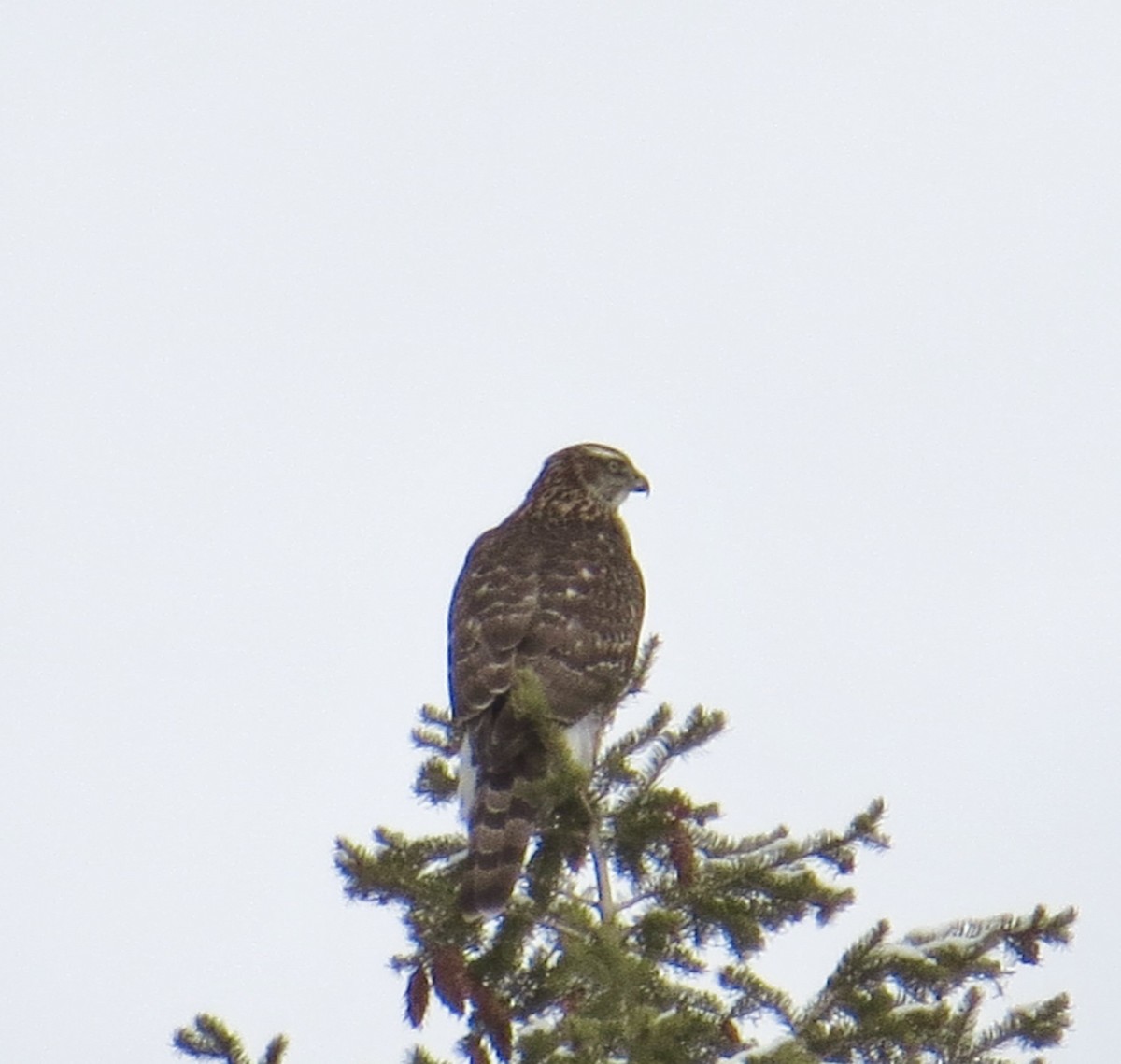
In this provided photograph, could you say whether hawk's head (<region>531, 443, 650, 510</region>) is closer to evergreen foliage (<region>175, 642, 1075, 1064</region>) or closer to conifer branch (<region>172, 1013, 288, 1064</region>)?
evergreen foliage (<region>175, 642, 1075, 1064</region>)

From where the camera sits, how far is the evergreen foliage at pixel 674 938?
5672mm

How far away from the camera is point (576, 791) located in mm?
6500

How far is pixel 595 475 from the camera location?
417 inches

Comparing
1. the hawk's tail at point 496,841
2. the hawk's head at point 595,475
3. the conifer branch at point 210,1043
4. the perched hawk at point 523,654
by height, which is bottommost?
the conifer branch at point 210,1043

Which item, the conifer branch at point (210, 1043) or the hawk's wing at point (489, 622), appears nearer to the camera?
the conifer branch at point (210, 1043)

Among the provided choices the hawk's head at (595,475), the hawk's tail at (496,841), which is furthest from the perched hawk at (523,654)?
the hawk's head at (595,475)

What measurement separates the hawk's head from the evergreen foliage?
143 inches

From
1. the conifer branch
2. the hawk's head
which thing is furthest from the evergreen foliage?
the hawk's head

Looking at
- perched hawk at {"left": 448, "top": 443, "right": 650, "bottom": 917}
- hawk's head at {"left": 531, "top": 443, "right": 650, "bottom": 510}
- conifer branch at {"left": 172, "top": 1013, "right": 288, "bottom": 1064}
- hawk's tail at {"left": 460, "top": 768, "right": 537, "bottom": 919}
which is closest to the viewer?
conifer branch at {"left": 172, "top": 1013, "right": 288, "bottom": 1064}

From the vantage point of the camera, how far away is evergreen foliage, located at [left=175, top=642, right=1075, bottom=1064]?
18.6 ft

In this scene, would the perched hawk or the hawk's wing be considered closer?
the perched hawk

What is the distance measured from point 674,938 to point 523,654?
2256 millimetres

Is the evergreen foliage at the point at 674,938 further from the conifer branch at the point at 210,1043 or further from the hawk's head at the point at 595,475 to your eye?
the hawk's head at the point at 595,475

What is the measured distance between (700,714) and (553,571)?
Answer: 2181 mm
